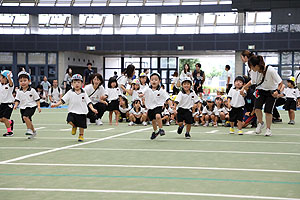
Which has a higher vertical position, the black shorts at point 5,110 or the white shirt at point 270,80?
the white shirt at point 270,80

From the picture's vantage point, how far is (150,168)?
7.36 m

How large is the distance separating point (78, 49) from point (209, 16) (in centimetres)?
1316

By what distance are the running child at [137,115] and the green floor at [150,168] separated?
13.3ft

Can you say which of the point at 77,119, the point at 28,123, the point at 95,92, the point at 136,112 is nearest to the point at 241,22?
the point at 136,112

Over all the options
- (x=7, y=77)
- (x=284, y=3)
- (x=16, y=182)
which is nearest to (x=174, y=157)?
(x=16, y=182)

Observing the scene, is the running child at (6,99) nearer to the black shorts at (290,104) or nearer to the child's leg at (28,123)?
the child's leg at (28,123)

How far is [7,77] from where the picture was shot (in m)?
12.9

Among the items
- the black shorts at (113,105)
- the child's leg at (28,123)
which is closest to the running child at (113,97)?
the black shorts at (113,105)

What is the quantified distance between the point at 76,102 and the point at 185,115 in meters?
2.68

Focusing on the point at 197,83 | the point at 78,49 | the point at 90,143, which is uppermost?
the point at 78,49

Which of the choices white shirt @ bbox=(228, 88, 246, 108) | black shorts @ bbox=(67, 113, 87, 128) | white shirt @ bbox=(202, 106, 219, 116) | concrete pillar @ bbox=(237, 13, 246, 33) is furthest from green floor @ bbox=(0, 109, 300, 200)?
concrete pillar @ bbox=(237, 13, 246, 33)

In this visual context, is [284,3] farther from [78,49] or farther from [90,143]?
[90,143]

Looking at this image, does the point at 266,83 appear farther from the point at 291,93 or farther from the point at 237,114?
the point at 291,93

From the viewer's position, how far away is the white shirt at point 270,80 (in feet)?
39.7
